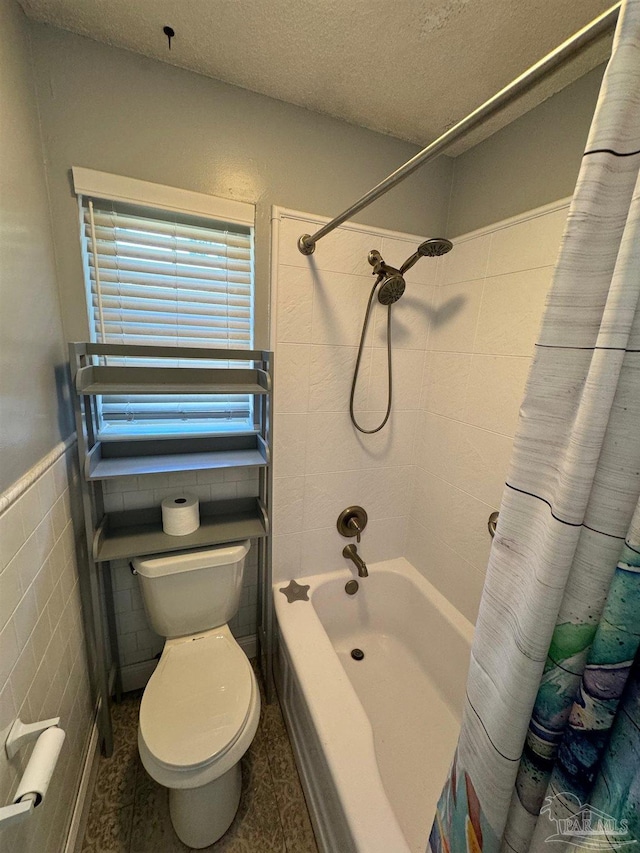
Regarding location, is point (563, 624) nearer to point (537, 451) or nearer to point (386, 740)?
point (537, 451)

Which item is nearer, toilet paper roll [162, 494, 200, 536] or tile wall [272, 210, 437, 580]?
toilet paper roll [162, 494, 200, 536]

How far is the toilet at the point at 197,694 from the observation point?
98cm

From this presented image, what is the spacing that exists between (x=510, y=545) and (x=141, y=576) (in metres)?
1.28

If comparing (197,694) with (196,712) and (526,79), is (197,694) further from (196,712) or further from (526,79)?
(526,79)

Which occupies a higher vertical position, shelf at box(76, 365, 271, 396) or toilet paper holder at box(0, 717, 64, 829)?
shelf at box(76, 365, 271, 396)

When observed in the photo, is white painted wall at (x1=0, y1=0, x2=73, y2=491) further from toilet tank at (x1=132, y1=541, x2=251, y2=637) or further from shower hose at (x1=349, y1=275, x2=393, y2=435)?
shower hose at (x1=349, y1=275, x2=393, y2=435)

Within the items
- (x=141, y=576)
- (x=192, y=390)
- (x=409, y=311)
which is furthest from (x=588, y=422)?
(x=141, y=576)

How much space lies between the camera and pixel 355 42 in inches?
40.4

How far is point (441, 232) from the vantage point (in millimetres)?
1612

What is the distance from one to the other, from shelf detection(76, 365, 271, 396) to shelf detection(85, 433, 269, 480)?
0.25 meters

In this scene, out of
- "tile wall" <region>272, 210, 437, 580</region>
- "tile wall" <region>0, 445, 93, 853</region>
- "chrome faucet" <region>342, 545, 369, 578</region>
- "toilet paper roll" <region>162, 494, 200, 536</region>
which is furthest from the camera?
"chrome faucet" <region>342, 545, 369, 578</region>

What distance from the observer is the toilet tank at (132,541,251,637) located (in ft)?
4.17

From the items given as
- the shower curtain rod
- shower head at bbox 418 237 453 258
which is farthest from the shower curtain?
shower head at bbox 418 237 453 258

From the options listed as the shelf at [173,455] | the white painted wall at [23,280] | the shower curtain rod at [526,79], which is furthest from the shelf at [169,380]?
the shower curtain rod at [526,79]
